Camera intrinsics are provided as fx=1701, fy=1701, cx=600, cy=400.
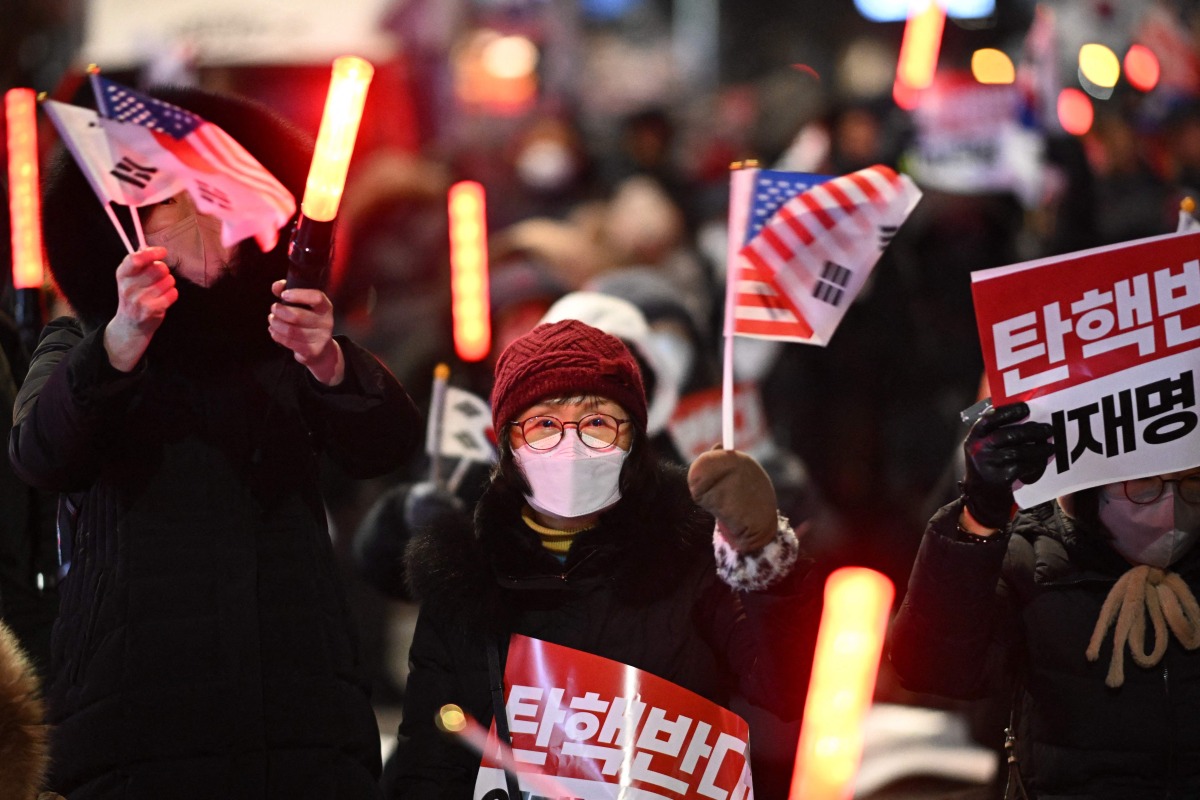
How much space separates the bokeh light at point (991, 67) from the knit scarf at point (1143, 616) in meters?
Answer: 7.43

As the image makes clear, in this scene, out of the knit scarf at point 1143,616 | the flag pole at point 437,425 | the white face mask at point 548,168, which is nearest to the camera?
the knit scarf at point 1143,616

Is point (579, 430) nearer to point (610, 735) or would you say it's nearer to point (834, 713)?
point (610, 735)

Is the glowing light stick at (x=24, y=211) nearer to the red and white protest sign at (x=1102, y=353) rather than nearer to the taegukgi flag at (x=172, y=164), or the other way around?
the taegukgi flag at (x=172, y=164)

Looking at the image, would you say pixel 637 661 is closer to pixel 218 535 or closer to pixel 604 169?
pixel 218 535

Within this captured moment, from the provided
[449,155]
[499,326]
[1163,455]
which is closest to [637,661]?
[1163,455]

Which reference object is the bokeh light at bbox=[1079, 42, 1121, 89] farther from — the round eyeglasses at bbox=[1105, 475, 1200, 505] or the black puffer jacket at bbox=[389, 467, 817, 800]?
the black puffer jacket at bbox=[389, 467, 817, 800]

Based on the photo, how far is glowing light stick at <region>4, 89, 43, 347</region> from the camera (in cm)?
415

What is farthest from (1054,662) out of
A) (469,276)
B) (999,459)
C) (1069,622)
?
(469,276)

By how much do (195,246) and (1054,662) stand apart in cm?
186

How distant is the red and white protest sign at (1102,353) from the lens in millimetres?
3250

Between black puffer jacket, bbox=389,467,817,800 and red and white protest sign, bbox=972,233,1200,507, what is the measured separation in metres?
0.65

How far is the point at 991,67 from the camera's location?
10539mm

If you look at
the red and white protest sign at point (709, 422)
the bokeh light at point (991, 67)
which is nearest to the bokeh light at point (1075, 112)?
the bokeh light at point (991, 67)

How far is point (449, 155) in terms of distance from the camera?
37.7ft
